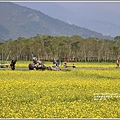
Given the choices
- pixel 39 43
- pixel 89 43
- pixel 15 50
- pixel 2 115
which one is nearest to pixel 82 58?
pixel 89 43

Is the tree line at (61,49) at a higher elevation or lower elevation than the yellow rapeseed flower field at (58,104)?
higher

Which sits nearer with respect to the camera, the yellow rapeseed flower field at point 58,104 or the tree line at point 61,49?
the yellow rapeseed flower field at point 58,104

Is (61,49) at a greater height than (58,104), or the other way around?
(61,49)

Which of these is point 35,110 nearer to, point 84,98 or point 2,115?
point 2,115

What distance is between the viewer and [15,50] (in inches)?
3590

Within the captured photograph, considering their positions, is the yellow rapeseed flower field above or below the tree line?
below

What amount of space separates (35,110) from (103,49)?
83394mm

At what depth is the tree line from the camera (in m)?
89.8

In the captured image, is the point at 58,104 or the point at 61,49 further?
the point at 61,49

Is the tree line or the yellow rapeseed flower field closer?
the yellow rapeseed flower field

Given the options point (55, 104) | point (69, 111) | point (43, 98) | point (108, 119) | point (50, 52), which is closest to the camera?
point (108, 119)

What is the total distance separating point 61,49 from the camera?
296 feet

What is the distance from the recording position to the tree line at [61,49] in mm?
89812

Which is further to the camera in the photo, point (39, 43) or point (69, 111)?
point (39, 43)
